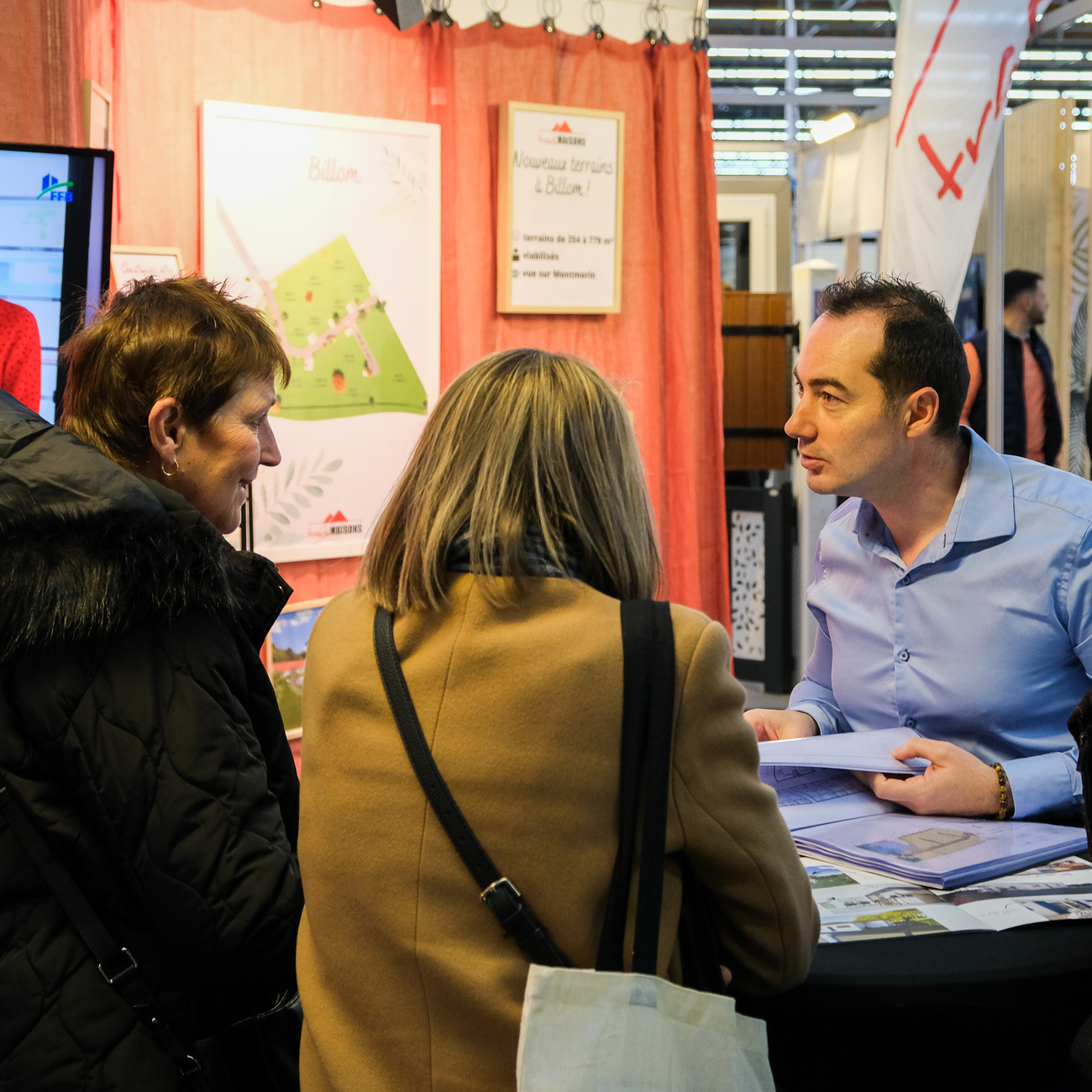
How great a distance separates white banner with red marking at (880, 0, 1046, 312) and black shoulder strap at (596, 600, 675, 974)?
2768 mm

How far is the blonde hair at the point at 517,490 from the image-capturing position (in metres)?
1.10

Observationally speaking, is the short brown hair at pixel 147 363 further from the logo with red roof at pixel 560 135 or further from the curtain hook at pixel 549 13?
the curtain hook at pixel 549 13

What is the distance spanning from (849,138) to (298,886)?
17.7ft

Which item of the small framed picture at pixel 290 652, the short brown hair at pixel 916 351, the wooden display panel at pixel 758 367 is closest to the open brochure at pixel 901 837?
the short brown hair at pixel 916 351

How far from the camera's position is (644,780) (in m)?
1.04

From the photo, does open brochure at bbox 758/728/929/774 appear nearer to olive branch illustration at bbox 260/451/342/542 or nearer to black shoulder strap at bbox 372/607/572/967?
black shoulder strap at bbox 372/607/572/967

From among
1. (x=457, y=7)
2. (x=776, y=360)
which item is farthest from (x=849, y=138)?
(x=457, y=7)

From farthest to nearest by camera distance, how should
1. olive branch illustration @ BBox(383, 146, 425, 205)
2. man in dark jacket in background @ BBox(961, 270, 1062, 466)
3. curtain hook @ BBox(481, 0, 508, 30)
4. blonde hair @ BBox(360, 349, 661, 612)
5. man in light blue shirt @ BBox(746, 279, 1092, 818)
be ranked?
man in dark jacket in background @ BBox(961, 270, 1062, 466)
curtain hook @ BBox(481, 0, 508, 30)
olive branch illustration @ BBox(383, 146, 425, 205)
man in light blue shirt @ BBox(746, 279, 1092, 818)
blonde hair @ BBox(360, 349, 661, 612)

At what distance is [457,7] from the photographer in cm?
359

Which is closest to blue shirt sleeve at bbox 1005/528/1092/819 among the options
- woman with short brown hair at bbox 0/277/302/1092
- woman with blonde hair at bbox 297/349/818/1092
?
woman with blonde hair at bbox 297/349/818/1092

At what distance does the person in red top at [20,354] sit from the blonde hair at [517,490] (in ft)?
4.56

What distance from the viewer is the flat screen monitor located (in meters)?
2.22

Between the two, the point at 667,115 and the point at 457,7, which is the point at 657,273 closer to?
the point at 667,115

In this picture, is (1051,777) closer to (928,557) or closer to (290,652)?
(928,557)
